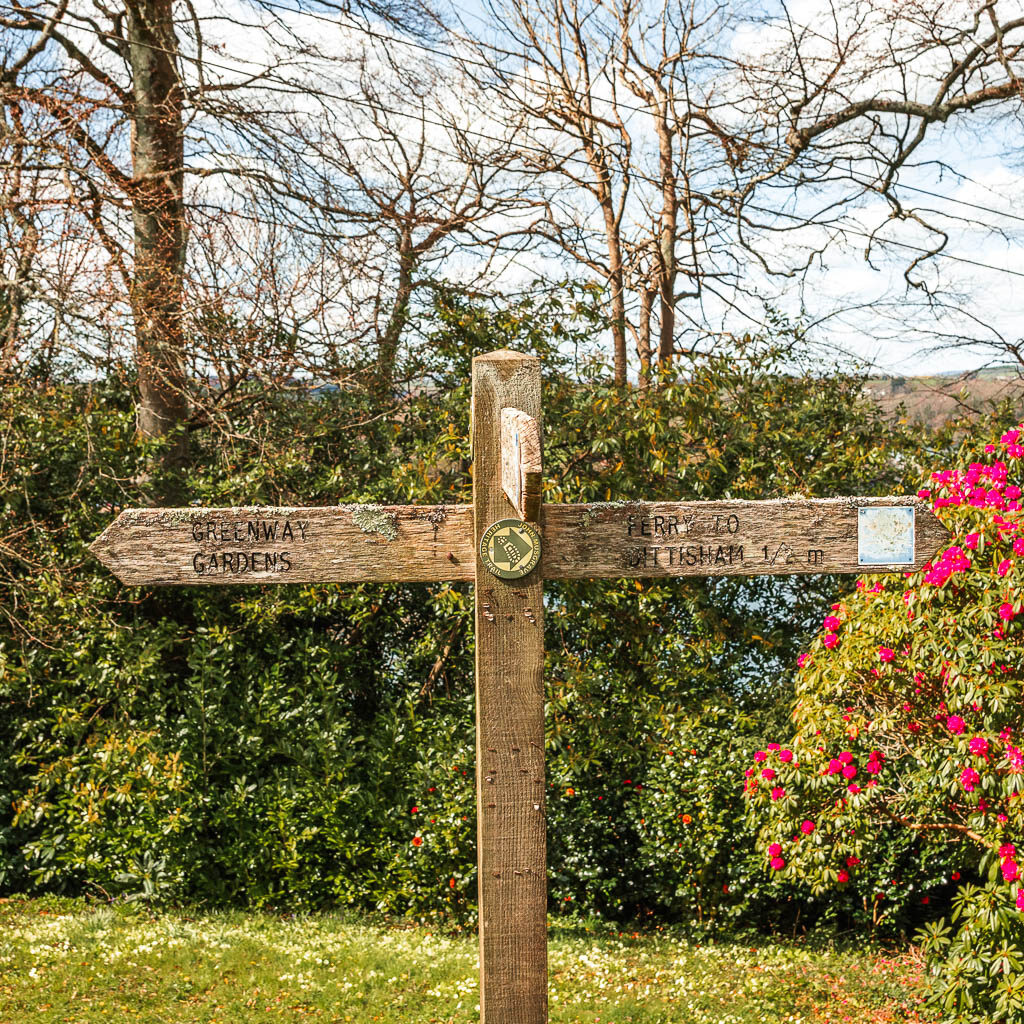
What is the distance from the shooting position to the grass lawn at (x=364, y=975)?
4359 millimetres

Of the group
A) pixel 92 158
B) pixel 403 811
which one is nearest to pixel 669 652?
pixel 403 811

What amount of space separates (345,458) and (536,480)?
467 cm

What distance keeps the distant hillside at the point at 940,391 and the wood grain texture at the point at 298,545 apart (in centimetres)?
545

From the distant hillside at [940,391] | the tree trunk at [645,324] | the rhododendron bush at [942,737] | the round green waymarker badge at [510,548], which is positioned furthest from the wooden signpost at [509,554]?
the tree trunk at [645,324]

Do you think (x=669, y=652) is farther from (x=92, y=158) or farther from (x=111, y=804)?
(x=92, y=158)

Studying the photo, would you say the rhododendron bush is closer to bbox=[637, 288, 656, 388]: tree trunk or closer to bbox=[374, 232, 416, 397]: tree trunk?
bbox=[374, 232, 416, 397]: tree trunk

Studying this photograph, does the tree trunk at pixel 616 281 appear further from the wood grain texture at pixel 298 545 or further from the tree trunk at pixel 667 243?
the wood grain texture at pixel 298 545

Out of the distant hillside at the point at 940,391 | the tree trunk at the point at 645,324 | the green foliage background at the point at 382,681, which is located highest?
the tree trunk at the point at 645,324

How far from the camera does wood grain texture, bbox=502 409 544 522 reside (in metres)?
2.08

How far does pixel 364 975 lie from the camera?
4.70 metres

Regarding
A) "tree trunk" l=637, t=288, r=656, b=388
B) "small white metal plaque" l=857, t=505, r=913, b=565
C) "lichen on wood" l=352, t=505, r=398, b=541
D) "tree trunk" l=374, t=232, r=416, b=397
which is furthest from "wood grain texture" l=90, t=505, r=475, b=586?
"tree trunk" l=637, t=288, r=656, b=388

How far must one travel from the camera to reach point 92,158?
655cm

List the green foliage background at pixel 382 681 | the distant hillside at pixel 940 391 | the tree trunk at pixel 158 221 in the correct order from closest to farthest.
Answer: the green foliage background at pixel 382 681
the tree trunk at pixel 158 221
the distant hillside at pixel 940 391

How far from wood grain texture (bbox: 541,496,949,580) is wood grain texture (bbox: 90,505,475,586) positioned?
270 millimetres
